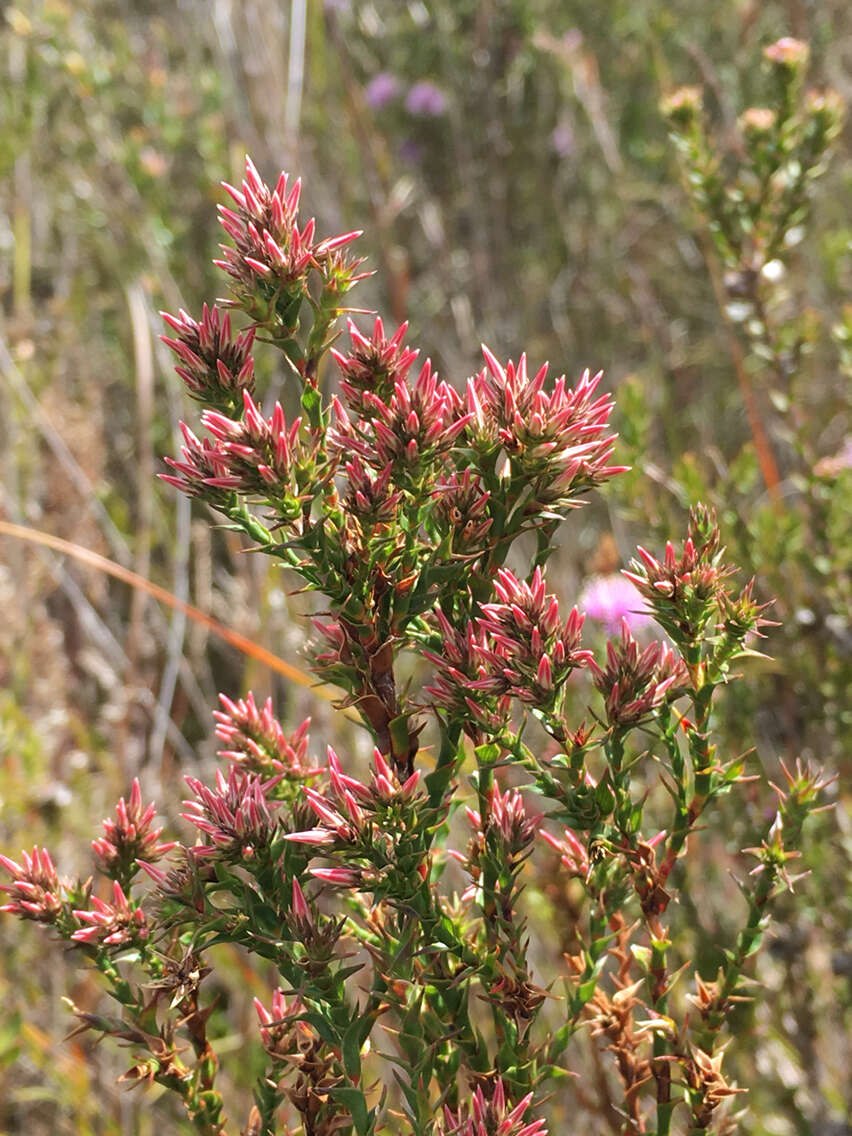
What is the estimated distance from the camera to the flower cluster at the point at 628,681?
804mm

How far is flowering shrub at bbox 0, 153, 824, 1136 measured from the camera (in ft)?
2.52

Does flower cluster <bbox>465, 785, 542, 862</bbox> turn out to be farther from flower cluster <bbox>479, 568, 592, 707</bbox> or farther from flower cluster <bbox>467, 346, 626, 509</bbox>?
flower cluster <bbox>467, 346, 626, 509</bbox>

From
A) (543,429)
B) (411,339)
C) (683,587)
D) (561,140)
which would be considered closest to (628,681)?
(683,587)

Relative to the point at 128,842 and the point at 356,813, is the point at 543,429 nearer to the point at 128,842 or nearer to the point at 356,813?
the point at 356,813

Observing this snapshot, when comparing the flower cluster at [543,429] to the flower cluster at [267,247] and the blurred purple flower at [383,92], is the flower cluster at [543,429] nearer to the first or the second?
the flower cluster at [267,247]

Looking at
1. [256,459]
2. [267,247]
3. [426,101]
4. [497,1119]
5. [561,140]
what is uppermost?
[426,101]

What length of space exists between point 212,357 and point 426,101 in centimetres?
370

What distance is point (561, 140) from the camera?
4051 mm

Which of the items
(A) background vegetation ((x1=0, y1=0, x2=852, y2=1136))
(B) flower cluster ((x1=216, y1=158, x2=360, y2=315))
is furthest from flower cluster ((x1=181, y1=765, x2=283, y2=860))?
(A) background vegetation ((x1=0, y1=0, x2=852, y2=1136))

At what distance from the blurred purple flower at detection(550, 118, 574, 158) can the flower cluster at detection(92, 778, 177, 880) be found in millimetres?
3500

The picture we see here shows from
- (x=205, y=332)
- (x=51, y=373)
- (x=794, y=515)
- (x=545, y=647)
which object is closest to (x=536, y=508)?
(x=545, y=647)

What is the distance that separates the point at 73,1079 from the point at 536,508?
168 cm

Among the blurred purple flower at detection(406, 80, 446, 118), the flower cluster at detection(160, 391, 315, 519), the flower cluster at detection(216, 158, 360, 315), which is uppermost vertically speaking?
the blurred purple flower at detection(406, 80, 446, 118)

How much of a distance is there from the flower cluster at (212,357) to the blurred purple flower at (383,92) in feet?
12.3
